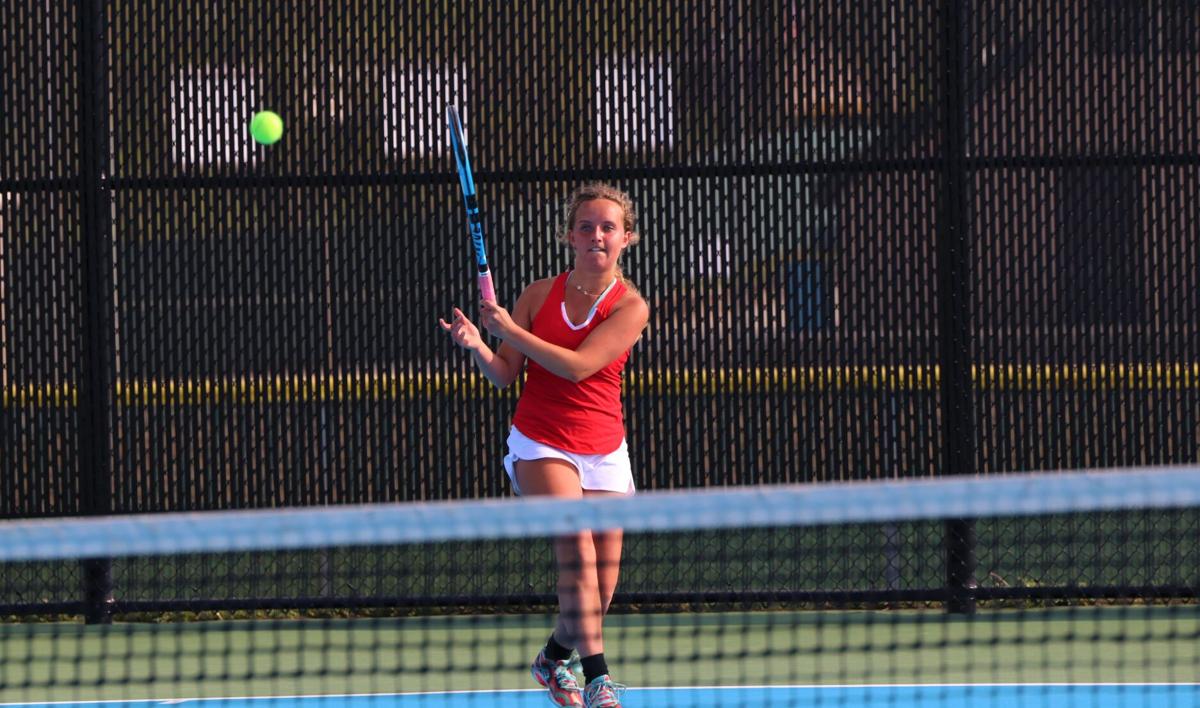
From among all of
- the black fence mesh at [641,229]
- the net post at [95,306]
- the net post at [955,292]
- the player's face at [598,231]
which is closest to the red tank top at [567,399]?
the player's face at [598,231]

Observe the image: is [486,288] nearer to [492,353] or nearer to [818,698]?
[492,353]

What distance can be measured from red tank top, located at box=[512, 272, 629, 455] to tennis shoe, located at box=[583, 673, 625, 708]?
56 centimetres

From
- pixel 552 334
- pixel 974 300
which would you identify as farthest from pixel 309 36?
pixel 974 300

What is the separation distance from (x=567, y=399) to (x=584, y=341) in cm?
15

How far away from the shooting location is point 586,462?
427cm

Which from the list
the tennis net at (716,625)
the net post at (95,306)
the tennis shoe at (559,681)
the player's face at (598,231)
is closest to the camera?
the player's face at (598,231)

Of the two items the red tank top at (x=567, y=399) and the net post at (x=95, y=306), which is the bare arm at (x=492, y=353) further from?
the net post at (x=95, y=306)

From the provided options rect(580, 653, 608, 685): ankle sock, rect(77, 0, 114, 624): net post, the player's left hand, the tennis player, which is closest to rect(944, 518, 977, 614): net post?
the tennis player

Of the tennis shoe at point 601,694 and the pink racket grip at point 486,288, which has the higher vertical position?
the pink racket grip at point 486,288

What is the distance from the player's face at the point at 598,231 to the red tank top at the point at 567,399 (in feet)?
0.36

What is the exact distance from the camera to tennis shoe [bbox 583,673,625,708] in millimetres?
4109

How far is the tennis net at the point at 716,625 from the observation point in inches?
189

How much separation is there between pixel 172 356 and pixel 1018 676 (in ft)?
9.56

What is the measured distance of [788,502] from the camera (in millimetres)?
2754
